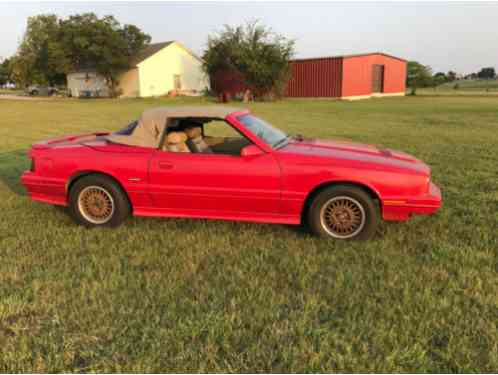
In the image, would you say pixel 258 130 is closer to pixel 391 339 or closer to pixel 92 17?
pixel 391 339

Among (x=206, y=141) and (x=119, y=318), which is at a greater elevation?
(x=206, y=141)

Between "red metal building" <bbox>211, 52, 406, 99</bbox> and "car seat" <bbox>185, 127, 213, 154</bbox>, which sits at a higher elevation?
"red metal building" <bbox>211, 52, 406, 99</bbox>

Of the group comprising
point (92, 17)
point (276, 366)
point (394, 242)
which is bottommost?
point (276, 366)

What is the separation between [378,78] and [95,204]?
160 feet

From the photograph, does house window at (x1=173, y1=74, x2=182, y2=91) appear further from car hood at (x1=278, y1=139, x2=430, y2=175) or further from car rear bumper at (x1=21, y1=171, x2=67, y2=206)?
car hood at (x1=278, y1=139, x2=430, y2=175)

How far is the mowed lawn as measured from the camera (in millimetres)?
2199

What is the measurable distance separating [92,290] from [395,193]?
2856 mm

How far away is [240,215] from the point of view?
3924mm

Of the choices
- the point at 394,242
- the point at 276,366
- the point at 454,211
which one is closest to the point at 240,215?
the point at 394,242

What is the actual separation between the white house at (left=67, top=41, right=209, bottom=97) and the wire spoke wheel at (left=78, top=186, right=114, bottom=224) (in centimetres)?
4259

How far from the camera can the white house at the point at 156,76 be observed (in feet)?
149

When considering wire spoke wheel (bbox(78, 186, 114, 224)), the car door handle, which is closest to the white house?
wire spoke wheel (bbox(78, 186, 114, 224))

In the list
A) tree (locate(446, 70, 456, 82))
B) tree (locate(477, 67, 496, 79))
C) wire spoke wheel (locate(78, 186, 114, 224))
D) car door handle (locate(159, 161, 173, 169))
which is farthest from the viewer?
tree (locate(477, 67, 496, 79))

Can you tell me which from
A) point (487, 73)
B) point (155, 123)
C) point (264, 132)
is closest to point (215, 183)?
point (264, 132)
